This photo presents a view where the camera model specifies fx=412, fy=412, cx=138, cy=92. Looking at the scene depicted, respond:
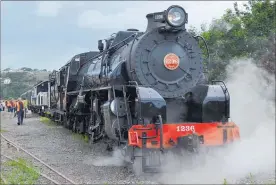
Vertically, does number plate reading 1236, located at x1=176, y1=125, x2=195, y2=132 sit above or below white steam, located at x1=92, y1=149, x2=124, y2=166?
above

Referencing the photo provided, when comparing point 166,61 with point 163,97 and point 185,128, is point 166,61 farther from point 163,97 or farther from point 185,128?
point 185,128

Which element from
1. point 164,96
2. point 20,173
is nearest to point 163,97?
point 164,96

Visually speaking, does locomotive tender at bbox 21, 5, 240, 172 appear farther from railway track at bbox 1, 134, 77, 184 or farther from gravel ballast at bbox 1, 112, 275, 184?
railway track at bbox 1, 134, 77, 184

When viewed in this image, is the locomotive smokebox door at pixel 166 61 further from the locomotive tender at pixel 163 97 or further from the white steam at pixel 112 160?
the white steam at pixel 112 160

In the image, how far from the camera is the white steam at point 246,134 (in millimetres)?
7344

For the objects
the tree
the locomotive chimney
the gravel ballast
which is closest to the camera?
the gravel ballast

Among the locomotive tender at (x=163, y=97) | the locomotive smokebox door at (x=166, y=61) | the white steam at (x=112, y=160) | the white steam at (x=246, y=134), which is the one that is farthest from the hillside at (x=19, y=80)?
the locomotive smokebox door at (x=166, y=61)

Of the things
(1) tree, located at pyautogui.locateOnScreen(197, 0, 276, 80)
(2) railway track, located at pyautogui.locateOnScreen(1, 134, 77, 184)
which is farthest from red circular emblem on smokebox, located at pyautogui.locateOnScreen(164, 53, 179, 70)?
(1) tree, located at pyautogui.locateOnScreen(197, 0, 276, 80)

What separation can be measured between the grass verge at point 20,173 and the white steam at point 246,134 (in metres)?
2.30

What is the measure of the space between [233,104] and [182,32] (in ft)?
14.6

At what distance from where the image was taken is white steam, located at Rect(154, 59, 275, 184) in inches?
289

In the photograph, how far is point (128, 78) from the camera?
844cm

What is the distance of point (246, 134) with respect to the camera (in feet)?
36.8

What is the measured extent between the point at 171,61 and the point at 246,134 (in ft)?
13.6
